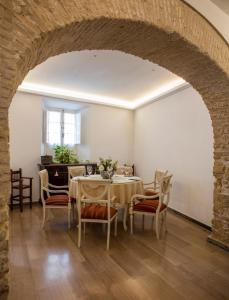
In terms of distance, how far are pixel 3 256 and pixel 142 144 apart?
489cm

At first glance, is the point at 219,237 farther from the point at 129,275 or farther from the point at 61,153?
the point at 61,153

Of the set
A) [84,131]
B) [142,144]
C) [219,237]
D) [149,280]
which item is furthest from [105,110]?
[149,280]

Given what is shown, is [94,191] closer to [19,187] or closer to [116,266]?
[116,266]

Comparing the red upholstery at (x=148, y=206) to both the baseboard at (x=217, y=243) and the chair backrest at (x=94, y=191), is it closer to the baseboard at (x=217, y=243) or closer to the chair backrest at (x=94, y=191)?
the chair backrest at (x=94, y=191)

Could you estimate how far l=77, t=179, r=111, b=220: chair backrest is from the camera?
292cm

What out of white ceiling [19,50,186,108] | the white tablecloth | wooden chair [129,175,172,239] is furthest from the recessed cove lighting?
the white tablecloth

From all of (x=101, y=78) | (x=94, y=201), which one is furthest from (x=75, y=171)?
(x=101, y=78)

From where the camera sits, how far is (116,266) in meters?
2.43

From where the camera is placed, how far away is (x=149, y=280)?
218 centimetres

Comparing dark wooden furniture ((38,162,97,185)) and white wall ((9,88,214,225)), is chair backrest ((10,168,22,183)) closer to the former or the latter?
white wall ((9,88,214,225))

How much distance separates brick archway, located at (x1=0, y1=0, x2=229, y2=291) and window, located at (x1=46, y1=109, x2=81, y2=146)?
405 cm

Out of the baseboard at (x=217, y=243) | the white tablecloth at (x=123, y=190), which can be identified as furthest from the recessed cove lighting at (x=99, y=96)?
the baseboard at (x=217, y=243)

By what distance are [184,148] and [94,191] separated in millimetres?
2193

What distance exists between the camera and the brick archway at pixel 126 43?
1377mm
